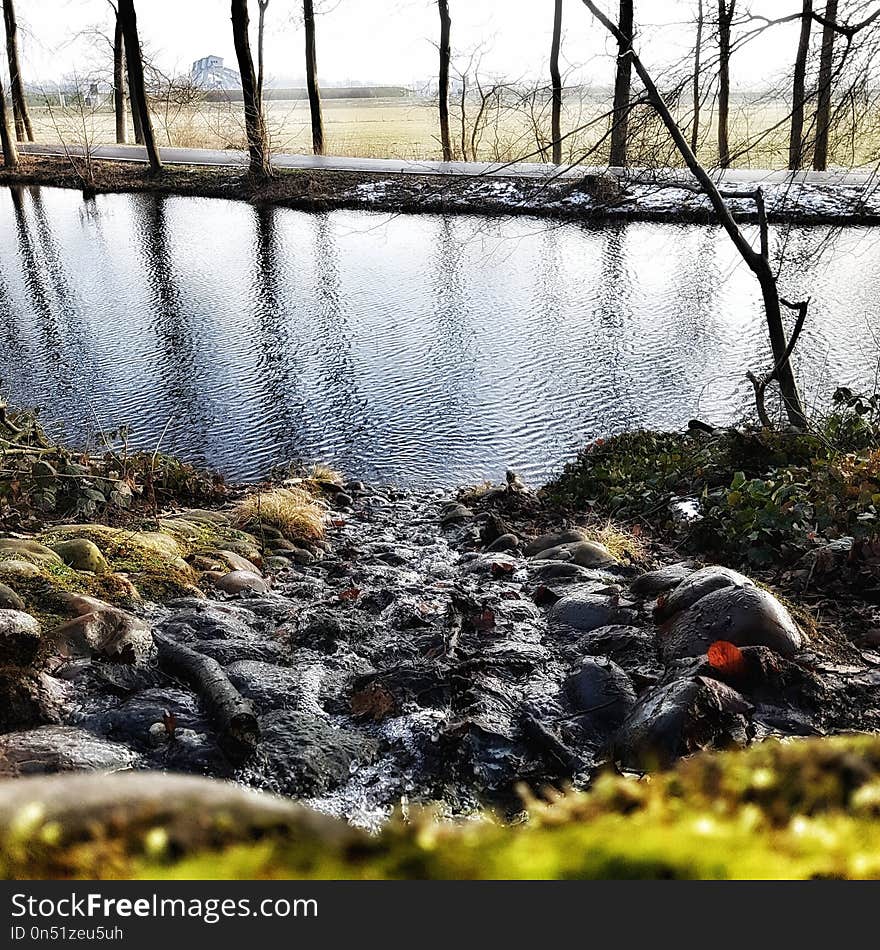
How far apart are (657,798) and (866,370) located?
10.7 m

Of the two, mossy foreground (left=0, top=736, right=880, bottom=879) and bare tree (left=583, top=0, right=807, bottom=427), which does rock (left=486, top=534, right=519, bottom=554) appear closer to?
bare tree (left=583, top=0, right=807, bottom=427)

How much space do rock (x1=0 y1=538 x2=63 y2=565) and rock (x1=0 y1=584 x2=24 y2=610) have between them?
0.52 meters

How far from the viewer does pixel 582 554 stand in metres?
5.73

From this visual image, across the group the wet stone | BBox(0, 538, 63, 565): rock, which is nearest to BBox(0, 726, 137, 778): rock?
the wet stone

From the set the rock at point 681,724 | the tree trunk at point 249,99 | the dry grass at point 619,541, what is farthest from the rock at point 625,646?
the tree trunk at point 249,99

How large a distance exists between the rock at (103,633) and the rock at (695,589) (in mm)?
2606

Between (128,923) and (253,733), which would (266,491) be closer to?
(253,733)

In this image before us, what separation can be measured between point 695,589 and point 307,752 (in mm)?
2162

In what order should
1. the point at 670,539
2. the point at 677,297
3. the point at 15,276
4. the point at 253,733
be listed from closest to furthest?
the point at 253,733 → the point at 670,539 → the point at 677,297 → the point at 15,276

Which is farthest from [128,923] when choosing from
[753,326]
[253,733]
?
[753,326]

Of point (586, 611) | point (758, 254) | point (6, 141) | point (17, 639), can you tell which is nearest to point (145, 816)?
point (17, 639)

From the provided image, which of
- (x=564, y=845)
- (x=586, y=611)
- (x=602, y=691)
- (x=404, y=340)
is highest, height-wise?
(x=564, y=845)

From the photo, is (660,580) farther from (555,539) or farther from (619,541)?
(555,539)

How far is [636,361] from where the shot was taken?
11.3m
